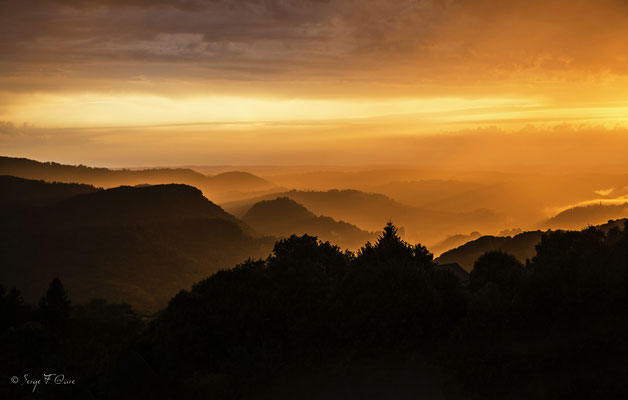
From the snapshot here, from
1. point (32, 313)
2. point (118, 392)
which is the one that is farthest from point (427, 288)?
point (32, 313)

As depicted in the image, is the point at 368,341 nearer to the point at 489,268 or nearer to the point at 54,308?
the point at 489,268

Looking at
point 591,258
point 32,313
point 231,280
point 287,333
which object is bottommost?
point 32,313

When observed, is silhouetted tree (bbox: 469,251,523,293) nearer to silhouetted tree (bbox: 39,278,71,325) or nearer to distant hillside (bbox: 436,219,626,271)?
silhouetted tree (bbox: 39,278,71,325)

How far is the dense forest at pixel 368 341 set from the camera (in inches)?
901

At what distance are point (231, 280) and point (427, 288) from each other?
12.1 metres

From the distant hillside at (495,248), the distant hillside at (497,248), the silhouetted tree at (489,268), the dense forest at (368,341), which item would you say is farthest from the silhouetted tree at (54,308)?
the distant hillside at (495,248)

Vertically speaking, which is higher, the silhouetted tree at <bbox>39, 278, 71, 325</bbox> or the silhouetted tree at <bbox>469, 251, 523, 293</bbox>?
the silhouetted tree at <bbox>469, 251, 523, 293</bbox>

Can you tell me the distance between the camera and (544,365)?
74.0 ft

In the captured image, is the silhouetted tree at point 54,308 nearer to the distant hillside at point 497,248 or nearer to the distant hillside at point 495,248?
the distant hillside at point 497,248

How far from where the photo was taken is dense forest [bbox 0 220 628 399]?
2288 cm

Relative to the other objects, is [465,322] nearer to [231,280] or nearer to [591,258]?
[591,258]

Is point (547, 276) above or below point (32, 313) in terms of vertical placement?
above

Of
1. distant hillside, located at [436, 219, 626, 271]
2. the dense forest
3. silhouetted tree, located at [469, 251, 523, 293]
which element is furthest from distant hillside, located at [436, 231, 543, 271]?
the dense forest

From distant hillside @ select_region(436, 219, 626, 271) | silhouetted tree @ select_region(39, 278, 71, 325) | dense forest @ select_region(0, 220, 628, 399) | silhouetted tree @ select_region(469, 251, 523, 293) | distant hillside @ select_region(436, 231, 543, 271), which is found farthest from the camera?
distant hillside @ select_region(436, 231, 543, 271)
